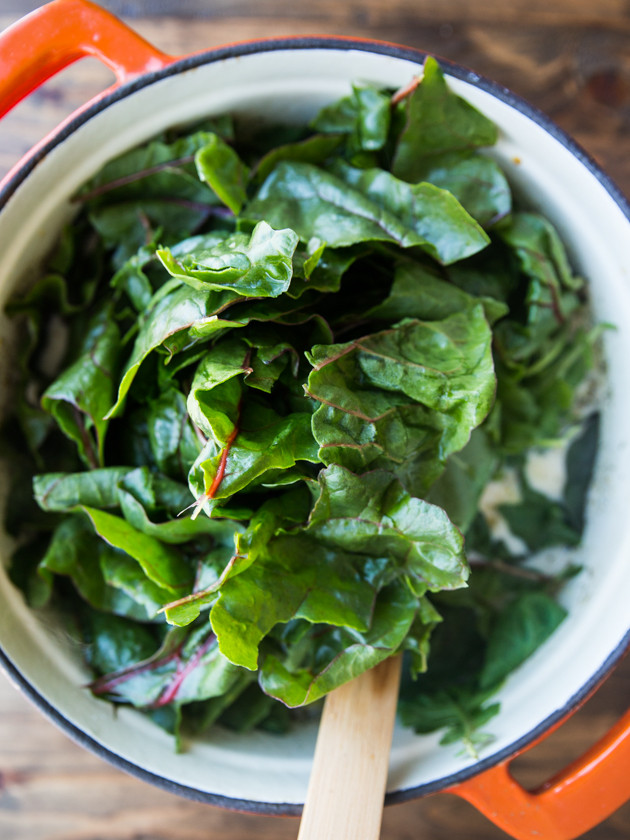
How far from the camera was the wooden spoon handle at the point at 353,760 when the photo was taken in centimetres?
67

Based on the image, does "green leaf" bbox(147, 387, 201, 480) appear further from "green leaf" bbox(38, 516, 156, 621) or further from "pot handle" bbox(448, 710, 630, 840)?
"pot handle" bbox(448, 710, 630, 840)

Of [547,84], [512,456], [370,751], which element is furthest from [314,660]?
[547,84]

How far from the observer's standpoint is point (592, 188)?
722 millimetres

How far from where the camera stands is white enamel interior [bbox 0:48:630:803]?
28.1 inches

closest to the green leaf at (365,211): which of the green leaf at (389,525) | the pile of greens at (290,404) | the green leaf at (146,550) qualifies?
the pile of greens at (290,404)

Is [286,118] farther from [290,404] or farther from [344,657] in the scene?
[344,657]

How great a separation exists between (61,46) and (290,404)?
0.41 m

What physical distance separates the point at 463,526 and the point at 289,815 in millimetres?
349

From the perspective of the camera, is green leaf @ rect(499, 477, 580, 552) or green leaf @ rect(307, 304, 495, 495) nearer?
green leaf @ rect(307, 304, 495, 495)

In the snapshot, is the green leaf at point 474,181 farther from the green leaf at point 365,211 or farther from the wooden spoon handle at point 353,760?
the wooden spoon handle at point 353,760

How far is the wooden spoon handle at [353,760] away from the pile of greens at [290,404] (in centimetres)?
5

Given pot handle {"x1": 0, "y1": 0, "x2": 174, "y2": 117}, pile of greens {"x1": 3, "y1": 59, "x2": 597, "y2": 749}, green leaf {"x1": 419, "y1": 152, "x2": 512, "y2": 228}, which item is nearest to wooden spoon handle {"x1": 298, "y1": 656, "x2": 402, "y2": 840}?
pile of greens {"x1": 3, "y1": 59, "x2": 597, "y2": 749}

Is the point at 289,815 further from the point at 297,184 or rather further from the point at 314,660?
the point at 297,184

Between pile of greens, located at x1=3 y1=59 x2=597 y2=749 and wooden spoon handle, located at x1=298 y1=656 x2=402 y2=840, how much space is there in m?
0.05
